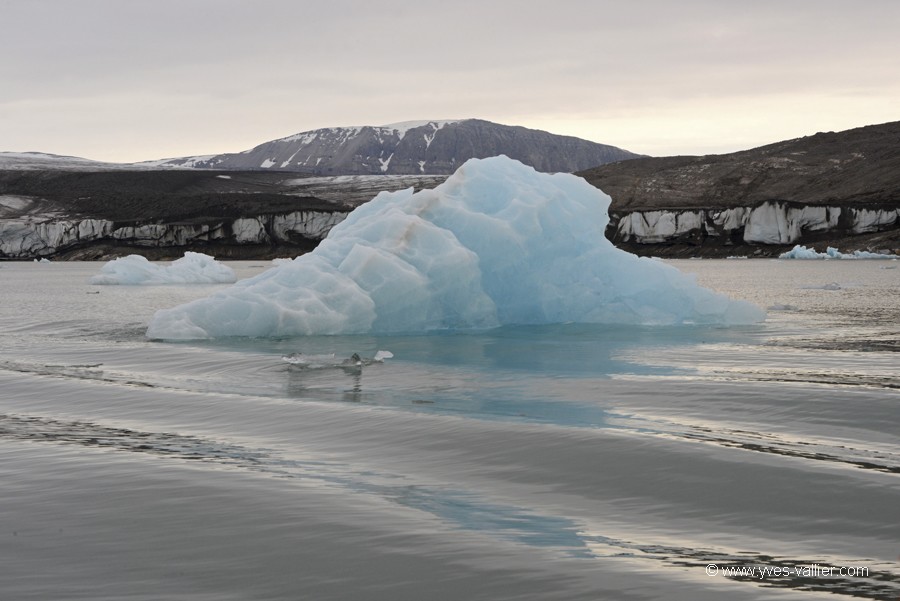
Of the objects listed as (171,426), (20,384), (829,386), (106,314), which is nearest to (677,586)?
(171,426)

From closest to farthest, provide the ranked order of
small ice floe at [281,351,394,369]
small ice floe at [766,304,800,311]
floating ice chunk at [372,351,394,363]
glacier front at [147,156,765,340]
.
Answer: small ice floe at [281,351,394,369] → floating ice chunk at [372,351,394,363] → glacier front at [147,156,765,340] → small ice floe at [766,304,800,311]

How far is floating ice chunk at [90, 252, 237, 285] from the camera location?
35.3m

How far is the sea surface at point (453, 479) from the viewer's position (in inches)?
138

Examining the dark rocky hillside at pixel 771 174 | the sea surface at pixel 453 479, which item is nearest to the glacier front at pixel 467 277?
the sea surface at pixel 453 479

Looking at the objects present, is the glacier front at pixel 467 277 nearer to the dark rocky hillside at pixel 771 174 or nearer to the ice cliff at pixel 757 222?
the ice cliff at pixel 757 222

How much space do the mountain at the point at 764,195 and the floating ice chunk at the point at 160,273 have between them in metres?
36.6

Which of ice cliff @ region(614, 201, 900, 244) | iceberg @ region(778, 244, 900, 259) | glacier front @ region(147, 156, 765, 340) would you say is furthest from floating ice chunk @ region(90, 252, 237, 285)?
ice cliff @ region(614, 201, 900, 244)

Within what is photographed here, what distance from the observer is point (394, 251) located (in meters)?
13.1

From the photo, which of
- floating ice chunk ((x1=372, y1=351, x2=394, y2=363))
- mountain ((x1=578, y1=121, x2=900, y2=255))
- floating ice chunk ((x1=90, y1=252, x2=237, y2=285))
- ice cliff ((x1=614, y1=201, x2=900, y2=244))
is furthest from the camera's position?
mountain ((x1=578, y1=121, x2=900, y2=255))

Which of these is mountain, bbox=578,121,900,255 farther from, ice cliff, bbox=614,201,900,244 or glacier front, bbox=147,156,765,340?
glacier front, bbox=147,156,765,340

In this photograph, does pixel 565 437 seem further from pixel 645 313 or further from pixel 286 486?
pixel 645 313

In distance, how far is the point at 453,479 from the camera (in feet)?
16.4

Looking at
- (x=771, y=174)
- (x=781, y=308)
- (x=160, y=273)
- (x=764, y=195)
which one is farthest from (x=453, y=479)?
(x=771, y=174)

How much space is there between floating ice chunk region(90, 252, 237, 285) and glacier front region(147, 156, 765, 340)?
22.9m
